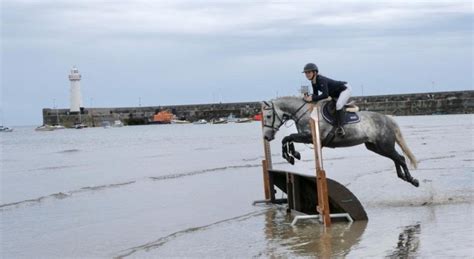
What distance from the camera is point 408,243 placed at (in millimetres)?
10812

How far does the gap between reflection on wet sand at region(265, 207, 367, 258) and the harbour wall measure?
121962mm

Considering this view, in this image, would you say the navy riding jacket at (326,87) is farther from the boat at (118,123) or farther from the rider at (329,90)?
Answer: the boat at (118,123)

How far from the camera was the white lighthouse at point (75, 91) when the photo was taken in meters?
145

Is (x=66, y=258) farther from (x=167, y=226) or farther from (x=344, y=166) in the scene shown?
(x=344, y=166)

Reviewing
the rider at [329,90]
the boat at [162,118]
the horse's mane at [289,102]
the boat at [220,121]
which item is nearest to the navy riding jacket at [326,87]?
the rider at [329,90]

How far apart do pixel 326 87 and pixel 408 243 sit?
380 centimetres

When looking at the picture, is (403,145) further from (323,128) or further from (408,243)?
(408,243)

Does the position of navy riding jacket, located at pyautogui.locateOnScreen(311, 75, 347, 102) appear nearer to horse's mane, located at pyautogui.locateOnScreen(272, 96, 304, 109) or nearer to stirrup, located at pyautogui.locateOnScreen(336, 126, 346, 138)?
horse's mane, located at pyautogui.locateOnScreen(272, 96, 304, 109)

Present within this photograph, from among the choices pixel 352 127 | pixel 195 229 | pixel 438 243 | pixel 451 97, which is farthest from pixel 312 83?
pixel 451 97

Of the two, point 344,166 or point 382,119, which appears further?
point 344,166

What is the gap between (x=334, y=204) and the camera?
13.1m

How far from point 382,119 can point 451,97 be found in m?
135

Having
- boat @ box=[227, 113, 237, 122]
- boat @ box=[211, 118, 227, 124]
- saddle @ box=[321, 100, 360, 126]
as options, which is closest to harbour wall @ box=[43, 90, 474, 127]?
boat @ box=[227, 113, 237, 122]

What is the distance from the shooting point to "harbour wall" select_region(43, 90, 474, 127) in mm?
142250
